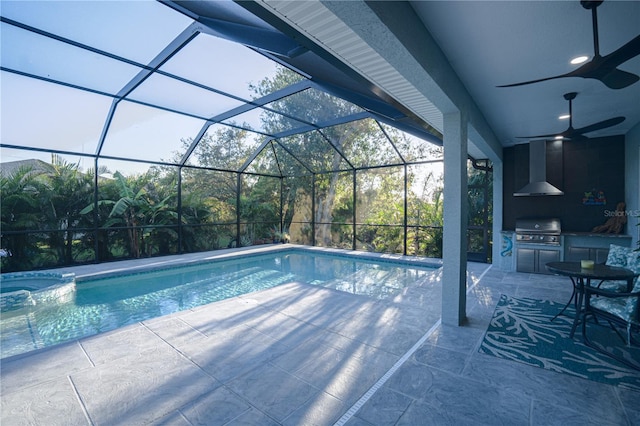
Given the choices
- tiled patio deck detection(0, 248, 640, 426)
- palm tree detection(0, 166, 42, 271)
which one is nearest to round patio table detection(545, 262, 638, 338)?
tiled patio deck detection(0, 248, 640, 426)

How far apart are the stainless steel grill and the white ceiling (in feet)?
8.50

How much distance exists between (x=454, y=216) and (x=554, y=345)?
172 centimetres

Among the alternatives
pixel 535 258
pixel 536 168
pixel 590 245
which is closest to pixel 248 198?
pixel 536 168

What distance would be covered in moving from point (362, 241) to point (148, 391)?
9667mm

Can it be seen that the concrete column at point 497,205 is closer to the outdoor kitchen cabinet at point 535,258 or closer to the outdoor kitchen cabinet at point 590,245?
the outdoor kitchen cabinet at point 535,258

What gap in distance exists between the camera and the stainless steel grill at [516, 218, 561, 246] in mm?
6190

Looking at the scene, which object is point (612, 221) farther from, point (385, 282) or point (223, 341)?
point (223, 341)

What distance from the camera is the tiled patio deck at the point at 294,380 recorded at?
208 cm

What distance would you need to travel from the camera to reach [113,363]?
2768 millimetres

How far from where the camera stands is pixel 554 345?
3.16 m

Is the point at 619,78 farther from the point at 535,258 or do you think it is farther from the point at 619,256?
the point at 535,258

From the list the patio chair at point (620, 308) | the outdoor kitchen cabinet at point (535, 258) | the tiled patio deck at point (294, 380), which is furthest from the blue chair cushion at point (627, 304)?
the outdoor kitchen cabinet at point (535, 258)

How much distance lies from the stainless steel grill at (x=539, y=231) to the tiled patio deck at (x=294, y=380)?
368 cm

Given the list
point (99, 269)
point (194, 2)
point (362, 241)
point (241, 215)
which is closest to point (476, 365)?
point (194, 2)
